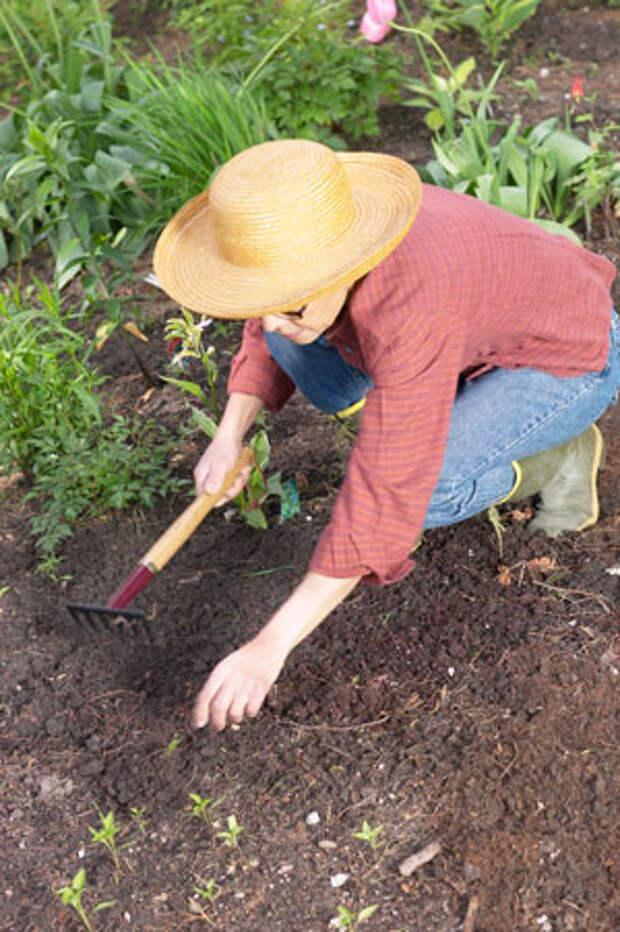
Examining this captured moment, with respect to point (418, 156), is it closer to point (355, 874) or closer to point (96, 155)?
point (96, 155)

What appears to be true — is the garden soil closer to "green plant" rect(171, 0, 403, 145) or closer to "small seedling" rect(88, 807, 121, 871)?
"small seedling" rect(88, 807, 121, 871)

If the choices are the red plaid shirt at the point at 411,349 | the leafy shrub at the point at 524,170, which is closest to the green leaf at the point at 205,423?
the red plaid shirt at the point at 411,349

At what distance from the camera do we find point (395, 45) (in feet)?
15.4

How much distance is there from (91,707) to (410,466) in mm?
1064

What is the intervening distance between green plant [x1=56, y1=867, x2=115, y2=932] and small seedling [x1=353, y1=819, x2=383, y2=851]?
0.51 m

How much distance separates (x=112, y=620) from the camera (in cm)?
246

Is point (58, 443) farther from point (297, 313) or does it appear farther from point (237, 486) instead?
point (297, 313)

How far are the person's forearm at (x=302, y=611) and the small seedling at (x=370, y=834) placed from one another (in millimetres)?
447

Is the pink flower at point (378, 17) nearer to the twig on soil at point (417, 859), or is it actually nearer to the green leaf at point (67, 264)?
the green leaf at point (67, 264)

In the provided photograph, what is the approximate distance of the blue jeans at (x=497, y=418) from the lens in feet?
8.03

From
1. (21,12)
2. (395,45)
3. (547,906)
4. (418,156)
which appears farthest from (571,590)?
(21,12)

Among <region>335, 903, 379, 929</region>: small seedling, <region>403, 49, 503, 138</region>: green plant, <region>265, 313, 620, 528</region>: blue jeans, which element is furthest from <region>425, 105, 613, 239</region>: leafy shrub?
<region>335, 903, 379, 929</region>: small seedling

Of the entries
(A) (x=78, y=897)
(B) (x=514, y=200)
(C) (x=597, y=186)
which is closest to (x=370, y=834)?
(A) (x=78, y=897)

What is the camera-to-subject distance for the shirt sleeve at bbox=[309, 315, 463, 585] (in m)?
1.93
